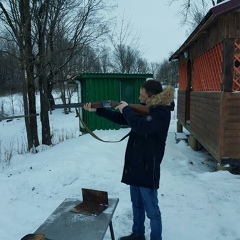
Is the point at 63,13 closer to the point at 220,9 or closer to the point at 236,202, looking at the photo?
the point at 220,9

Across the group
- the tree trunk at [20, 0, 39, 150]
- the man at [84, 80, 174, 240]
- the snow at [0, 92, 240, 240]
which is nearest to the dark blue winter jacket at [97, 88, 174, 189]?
the man at [84, 80, 174, 240]

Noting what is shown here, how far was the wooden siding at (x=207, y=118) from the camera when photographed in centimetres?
527

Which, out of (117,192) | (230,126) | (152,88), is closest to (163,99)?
(152,88)

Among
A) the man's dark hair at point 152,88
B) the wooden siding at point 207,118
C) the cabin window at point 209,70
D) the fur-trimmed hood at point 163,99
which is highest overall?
the cabin window at point 209,70

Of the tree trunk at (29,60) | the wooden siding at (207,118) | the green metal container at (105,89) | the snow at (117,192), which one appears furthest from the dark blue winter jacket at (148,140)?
the tree trunk at (29,60)

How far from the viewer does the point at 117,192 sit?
4.34m

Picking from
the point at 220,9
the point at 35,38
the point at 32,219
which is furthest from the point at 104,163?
the point at 35,38

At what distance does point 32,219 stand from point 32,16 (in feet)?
29.4

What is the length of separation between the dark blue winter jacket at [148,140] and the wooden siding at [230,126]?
2.77 m

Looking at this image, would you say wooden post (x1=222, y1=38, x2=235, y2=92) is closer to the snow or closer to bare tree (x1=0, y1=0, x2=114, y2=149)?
the snow

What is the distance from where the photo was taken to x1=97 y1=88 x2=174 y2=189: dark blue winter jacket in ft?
7.84

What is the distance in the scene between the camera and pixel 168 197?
4121 millimetres

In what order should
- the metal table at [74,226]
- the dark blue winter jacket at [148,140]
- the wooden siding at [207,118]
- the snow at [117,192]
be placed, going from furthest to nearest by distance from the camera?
the wooden siding at [207,118], the snow at [117,192], the dark blue winter jacket at [148,140], the metal table at [74,226]

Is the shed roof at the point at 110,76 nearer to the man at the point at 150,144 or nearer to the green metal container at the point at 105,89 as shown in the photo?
the green metal container at the point at 105,89
